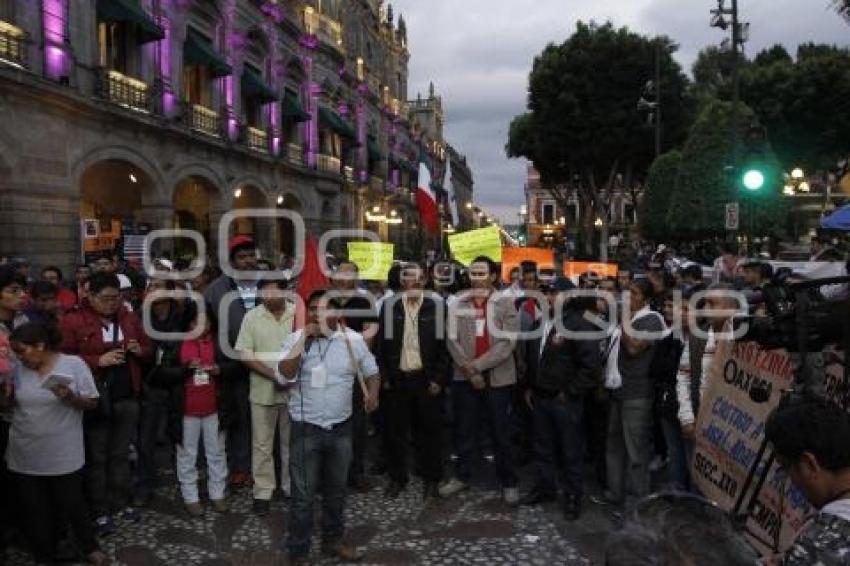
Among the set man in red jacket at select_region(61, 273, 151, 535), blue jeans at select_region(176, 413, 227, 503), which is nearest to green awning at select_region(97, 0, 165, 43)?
man in red jacket at select_region(61, 273, 151, 535)

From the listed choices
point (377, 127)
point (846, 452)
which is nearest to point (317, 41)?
point (377, 127)

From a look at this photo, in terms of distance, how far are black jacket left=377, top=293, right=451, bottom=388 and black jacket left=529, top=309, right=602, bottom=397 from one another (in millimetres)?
951

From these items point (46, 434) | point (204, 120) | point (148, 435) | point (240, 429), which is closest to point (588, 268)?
point (240, 429)

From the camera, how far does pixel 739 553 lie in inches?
84.2

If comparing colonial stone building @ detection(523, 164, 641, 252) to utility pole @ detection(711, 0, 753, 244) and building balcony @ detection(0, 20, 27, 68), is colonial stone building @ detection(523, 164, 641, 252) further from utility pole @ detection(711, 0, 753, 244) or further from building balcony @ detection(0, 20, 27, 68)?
building balcony @ detection(0, 20, 27, 68)

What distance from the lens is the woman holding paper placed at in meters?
4.76

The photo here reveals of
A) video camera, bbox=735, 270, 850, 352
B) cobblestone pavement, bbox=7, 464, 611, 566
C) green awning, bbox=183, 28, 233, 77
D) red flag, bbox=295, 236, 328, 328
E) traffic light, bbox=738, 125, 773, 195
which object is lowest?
cobblestone pavement, bbox=7, 464, 611, 566

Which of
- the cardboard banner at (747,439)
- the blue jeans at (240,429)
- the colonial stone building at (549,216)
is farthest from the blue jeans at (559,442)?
the colonial stone building at (549,216)

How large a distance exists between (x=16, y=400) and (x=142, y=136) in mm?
15385

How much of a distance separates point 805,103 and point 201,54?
30924 millimetres

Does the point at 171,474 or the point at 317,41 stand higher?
the point at 317,41

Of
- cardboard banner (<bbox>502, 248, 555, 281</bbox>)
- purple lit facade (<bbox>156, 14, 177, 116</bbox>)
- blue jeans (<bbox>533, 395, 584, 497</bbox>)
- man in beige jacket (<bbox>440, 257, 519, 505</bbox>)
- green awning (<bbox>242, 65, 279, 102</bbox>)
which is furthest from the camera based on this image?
green awning (<bbox>242, 65, 279, 102</bbox>)

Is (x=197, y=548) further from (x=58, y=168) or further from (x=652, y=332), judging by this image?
(x=58, y=168)

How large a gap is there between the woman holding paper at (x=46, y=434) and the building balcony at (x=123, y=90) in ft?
46.2
